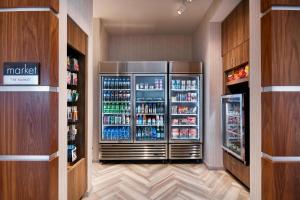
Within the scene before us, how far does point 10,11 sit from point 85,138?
77.5 inches

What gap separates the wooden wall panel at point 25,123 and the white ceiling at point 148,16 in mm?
3232

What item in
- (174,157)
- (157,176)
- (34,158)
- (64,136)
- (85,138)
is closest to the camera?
(34,158)

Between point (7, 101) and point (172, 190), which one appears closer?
point (7, 101)

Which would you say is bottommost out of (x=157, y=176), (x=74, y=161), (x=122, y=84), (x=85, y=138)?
(x=157, y=176)

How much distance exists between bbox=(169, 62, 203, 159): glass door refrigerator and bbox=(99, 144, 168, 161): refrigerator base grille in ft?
0.77

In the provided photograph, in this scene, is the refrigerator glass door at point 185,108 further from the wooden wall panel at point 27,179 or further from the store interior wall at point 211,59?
the wooden wall panel at point 27,179

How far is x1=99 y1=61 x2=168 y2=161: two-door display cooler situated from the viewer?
19.7ft

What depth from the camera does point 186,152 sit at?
19.9 ft

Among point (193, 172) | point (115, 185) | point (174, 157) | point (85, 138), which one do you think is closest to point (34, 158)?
point (85, 138)

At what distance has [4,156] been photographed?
2.27 metres

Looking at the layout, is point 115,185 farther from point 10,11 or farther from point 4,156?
point 10,11

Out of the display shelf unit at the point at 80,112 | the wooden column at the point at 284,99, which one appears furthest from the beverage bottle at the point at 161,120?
the wooden column at the point at 284,99

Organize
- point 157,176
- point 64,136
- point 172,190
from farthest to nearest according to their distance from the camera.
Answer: point 157,176 < point 172,190 < point 64,136

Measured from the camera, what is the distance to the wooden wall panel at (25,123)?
7.41 ft
